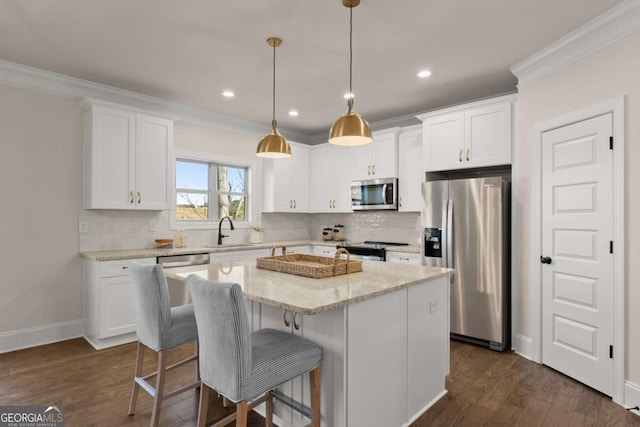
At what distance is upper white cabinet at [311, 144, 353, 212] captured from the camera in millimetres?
5320

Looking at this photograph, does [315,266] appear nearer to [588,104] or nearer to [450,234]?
[450,234]

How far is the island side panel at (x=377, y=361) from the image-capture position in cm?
178

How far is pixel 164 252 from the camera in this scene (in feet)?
12.6

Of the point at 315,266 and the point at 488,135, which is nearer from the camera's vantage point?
the point at 315,266

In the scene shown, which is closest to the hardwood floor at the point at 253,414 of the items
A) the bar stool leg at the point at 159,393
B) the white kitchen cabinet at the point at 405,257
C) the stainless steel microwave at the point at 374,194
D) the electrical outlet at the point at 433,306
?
the bar stool leg at the point at 159,393

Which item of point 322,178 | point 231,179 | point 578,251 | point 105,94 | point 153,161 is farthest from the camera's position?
point 322,178

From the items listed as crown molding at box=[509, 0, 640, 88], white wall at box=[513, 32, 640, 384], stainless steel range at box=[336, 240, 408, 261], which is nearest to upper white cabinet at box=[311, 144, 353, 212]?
stainless steel range at box=[336, 240, 408, 261]

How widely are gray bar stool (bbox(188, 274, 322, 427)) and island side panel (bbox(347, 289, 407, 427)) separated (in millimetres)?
192

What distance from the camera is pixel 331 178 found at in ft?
18.1

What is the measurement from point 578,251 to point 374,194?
2.54m

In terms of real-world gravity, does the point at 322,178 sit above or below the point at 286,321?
above

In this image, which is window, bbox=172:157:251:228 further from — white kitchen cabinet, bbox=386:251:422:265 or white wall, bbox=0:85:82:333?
white kitchen cabinet, bbox=386:251:422:265

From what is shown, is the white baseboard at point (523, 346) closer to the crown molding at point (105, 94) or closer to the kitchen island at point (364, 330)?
the kitchen island at point (364, 330)

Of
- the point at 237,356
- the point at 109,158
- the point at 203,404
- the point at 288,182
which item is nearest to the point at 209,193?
the point at 288,182
